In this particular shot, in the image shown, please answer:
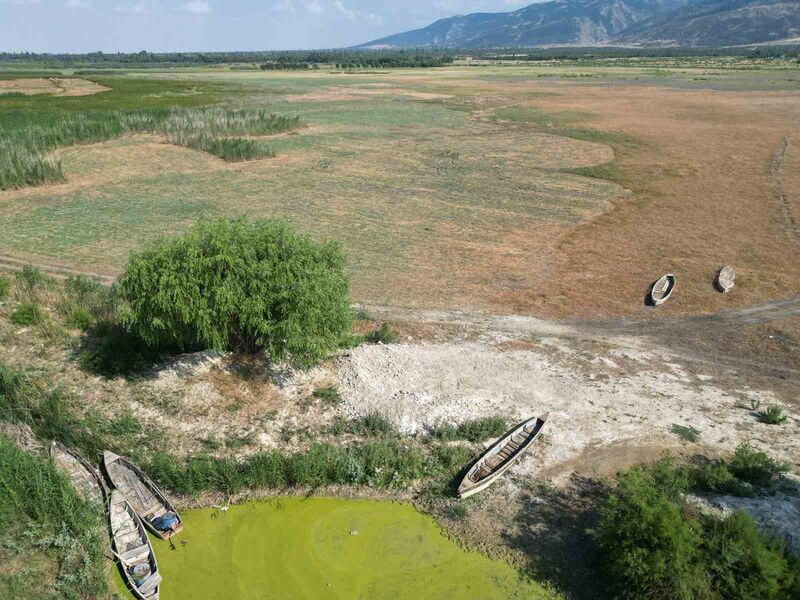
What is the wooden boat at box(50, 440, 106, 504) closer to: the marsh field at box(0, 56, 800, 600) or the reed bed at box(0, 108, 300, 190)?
the marsh field at box(0, 56, 800, 600)

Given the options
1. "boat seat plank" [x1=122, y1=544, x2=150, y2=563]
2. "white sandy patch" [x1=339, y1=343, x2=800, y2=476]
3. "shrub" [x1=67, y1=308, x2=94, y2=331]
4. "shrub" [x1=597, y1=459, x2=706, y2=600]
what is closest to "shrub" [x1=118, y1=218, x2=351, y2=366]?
"white sandy patch" [x1=339, y1=343, x2=800, y2=476]

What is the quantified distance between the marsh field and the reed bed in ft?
1.79

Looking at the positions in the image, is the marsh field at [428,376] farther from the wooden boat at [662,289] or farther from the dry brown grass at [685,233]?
the wooden boat at [662,289]

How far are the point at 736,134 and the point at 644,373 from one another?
67098 mm

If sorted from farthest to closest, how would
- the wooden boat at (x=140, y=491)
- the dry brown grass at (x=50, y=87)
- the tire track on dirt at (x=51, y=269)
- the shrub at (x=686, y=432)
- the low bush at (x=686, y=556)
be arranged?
the dry brown grass at (x=50, y=87) < the tire track on dirt at (x=51, y=269) < the shrub at (x=686, y=432) < the wooden boat at (x=140, y=491) < the low bush at (x=686, y=556)

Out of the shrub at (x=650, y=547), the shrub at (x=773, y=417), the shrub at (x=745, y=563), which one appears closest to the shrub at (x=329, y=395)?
the shrub at (x=650, y=547)

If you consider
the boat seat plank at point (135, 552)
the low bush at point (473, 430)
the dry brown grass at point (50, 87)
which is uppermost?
the dry brown grass at point (50, 87)

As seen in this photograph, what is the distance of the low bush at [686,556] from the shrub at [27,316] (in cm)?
2330

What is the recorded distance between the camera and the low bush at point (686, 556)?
488 inches

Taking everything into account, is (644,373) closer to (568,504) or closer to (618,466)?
(618,466)

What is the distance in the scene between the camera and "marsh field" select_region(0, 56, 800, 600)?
48.0 ft

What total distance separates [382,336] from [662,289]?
15.8m

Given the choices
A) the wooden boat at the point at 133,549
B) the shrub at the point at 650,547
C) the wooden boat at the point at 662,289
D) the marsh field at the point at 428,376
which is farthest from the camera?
the wooden boat at the point at 662,289

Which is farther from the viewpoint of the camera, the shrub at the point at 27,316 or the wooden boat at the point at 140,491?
the shrub at the point at 27,316
